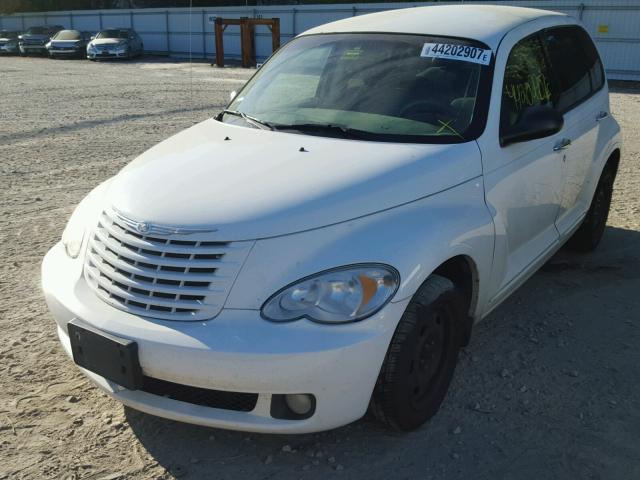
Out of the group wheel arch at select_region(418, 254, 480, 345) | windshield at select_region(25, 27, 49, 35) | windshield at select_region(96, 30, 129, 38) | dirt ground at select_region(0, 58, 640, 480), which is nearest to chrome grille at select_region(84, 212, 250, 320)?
dirt ground at select_region(0, 58, 640, 480)

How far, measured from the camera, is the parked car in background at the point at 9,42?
110ft

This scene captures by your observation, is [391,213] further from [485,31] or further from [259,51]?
[259,51]

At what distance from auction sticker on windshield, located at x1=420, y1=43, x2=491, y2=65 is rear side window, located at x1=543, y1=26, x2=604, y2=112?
2.79 feet

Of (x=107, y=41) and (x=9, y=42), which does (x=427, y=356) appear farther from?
(x=9, y=42)

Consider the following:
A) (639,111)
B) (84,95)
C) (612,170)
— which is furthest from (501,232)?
(84,95)

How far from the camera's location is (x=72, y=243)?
3.14 meters

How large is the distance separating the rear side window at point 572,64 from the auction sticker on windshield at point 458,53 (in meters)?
0.85

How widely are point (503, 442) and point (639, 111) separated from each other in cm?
1263

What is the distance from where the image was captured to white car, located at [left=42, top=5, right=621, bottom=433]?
2.54m

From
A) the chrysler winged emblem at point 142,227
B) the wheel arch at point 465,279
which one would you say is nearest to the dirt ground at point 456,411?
the wheel arch at point 465,279

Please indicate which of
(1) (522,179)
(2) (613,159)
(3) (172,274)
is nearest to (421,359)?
(3) (172,274)

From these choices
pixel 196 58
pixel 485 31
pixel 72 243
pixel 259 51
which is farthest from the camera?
pixel 196 58

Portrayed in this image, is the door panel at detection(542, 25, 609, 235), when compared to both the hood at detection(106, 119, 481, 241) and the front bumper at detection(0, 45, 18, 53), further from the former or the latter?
the front bumper at detection(0, 45, 18, 53)

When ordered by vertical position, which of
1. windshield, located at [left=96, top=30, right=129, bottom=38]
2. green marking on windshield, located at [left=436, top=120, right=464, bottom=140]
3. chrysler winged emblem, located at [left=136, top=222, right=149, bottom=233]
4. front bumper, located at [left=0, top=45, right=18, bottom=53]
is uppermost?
green marking on windshield, located at [left=436, top=120, right=464, bottom=140]
